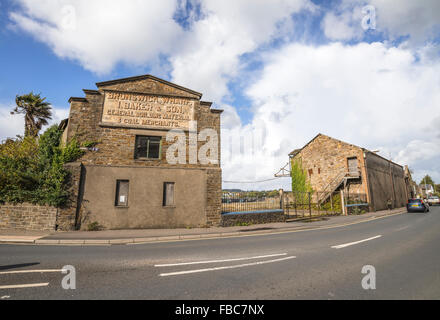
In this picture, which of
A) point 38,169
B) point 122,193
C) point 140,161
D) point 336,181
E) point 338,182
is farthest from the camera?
point 336,181

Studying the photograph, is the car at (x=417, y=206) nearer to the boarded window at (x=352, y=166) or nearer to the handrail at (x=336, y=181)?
the handrail at (x=336, y=181)

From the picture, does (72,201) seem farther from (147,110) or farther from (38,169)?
(147,110)

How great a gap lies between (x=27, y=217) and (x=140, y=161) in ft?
20.3

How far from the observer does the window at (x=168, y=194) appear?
1286cm

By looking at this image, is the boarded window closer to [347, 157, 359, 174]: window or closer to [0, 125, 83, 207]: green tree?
[347, 157, 359, 174]: window

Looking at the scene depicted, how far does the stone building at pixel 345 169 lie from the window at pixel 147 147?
1932cm

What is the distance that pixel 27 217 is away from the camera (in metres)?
11.0

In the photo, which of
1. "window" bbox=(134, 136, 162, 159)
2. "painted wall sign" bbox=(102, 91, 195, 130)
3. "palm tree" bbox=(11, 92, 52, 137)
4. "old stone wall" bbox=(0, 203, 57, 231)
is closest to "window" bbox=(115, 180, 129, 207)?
"window" bbox=(134, 136, 162, 159)

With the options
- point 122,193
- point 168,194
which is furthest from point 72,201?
point 168,194

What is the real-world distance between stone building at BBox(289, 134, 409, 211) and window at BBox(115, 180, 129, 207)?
20.8 meters

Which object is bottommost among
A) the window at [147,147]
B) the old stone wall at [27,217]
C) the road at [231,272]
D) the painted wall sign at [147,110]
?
the road at [231,272]

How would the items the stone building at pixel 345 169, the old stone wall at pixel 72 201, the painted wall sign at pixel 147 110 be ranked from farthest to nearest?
the stone building at pixel 345 169 < the painted wall sign at pixel 147 110 < the old stone wall at pixel 72 201

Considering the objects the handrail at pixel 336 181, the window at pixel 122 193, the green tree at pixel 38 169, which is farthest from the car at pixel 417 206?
the green tree at pixel 38 169

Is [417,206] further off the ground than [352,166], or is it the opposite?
[352,166]
